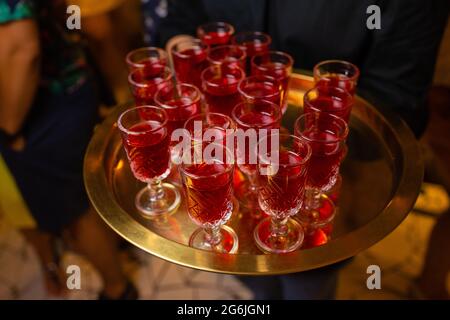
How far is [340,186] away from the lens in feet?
3.32

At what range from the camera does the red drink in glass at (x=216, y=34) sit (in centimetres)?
122

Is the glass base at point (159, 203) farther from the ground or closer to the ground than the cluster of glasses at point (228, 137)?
closer to the ground

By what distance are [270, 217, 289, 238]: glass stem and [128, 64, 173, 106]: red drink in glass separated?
1.37ft

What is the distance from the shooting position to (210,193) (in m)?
0.80

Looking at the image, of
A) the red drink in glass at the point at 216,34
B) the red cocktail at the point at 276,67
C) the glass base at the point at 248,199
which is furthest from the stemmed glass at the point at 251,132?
the red drink in glass at the point at 216,34

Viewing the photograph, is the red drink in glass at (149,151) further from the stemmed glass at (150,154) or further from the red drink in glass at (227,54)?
the red drink in glass at (227,54)

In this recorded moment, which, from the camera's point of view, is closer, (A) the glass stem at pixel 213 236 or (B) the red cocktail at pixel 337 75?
(A) the glass stem at pixel 213 236

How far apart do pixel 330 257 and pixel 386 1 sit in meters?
0.70

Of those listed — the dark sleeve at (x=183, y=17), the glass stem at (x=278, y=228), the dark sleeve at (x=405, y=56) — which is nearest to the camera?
the glass stem at (x=278, y=228)

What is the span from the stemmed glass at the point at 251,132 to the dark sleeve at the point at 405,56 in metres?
0.38

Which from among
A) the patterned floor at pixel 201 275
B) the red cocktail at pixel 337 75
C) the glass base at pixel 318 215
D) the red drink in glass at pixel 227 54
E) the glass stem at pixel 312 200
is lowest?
the patterned floor at pixel 201 275

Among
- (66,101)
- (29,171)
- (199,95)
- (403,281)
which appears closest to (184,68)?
(199,95)

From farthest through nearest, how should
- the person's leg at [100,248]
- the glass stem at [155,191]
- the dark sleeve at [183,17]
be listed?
1. the person's leg at [100,248]
2. the dark sleeve at [183,17]
3. the glass stem at [155,191]

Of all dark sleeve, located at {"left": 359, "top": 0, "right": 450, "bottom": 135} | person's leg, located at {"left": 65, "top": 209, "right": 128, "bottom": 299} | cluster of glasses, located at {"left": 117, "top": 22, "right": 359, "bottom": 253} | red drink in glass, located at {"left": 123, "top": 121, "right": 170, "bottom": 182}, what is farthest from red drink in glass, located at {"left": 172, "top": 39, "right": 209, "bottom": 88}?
person's leg, located at {"left": 65, "top": 209, "right": 128, "bottom": 299}
